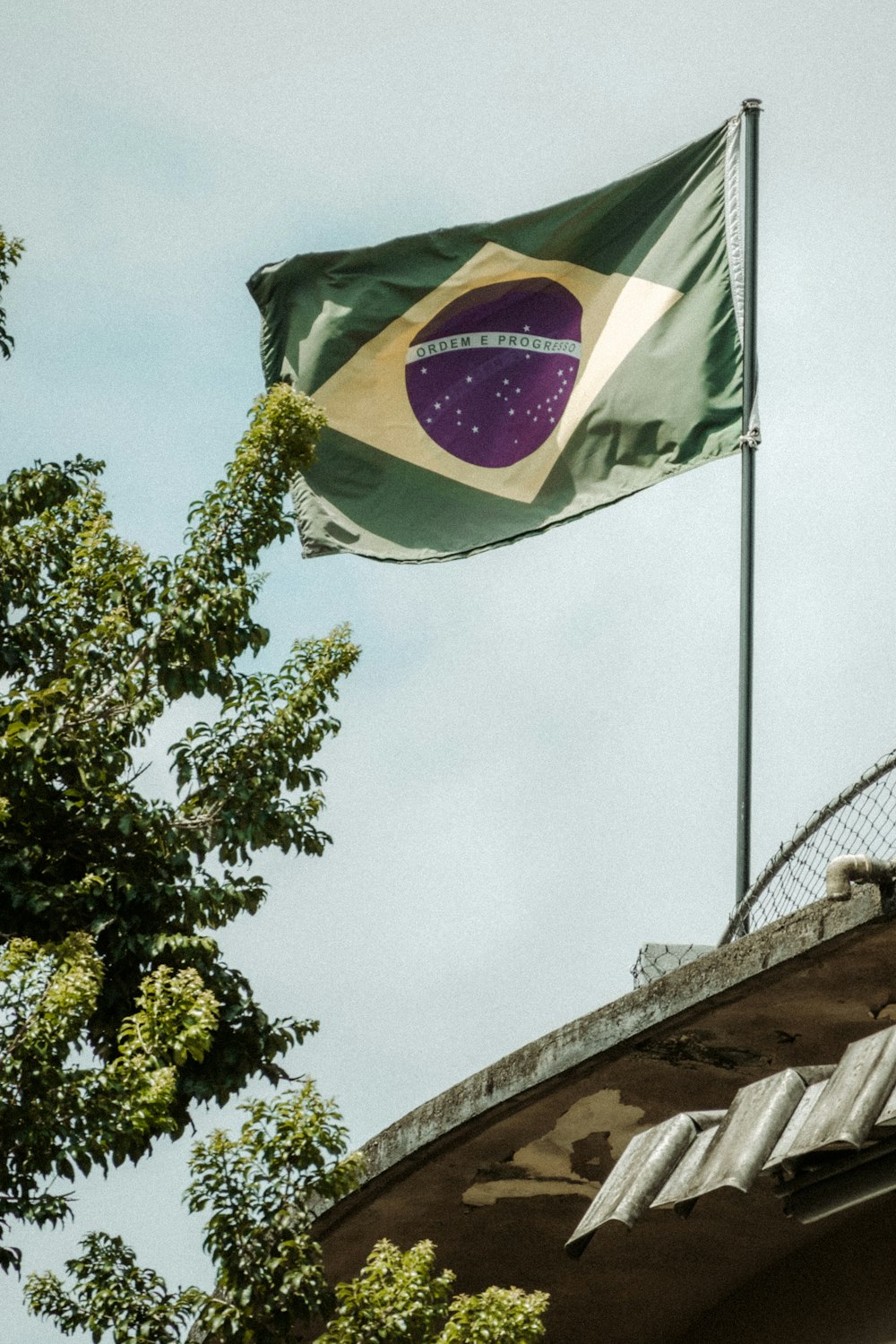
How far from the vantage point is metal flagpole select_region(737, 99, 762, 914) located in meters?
8.64

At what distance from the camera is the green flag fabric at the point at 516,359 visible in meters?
11.4

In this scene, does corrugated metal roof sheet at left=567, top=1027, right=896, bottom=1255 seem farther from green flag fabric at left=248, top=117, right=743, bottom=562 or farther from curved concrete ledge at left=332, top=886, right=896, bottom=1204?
green flag fabric at left=248, top=117, right=743, bottom=562

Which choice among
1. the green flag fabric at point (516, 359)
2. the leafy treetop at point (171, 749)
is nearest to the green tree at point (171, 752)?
the leafy treetop at point (171, 749)

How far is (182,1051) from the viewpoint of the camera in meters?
6.57

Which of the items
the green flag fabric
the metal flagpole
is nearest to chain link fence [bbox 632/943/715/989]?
the metal flagpole

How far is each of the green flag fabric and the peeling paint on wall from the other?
5.15 metres

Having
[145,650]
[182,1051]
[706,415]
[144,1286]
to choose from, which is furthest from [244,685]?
[706,415]

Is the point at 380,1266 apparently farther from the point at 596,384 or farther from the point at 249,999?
the point at 596,384

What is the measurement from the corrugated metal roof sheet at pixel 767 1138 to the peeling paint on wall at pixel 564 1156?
0.71 metres

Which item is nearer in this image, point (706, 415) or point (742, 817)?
point (742, 817)

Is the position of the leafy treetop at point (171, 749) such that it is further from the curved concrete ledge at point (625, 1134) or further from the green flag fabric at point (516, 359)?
the green flag fabric at point (516, 359)

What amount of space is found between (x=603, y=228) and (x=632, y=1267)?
7.20 metres

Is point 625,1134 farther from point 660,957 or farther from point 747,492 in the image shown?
point 747,492

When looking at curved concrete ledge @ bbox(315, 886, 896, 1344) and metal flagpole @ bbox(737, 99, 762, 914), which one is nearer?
curved concrete ledge @ bbox(315, 886, 896, 1344)
